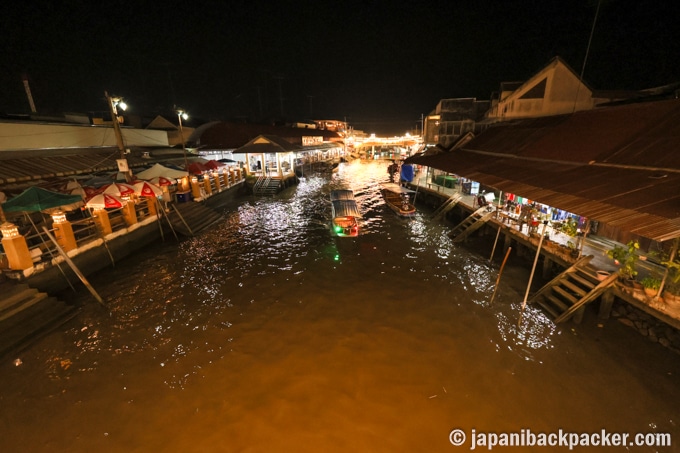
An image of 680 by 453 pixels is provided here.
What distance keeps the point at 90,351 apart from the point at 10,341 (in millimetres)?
2150

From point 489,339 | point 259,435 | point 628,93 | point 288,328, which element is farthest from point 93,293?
point 628,93

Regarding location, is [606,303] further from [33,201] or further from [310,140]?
[310,140]

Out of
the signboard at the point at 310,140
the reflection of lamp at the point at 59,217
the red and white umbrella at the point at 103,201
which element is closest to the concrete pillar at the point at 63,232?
the reflection of lamp at the point at 59,217

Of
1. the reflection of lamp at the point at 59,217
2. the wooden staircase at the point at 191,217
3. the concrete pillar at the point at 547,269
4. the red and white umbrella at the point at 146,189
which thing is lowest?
the concrete pillar at the point at 547,269

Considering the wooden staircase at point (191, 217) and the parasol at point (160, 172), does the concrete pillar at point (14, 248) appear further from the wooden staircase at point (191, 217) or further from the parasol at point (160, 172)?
the parasol at point (160, 172)

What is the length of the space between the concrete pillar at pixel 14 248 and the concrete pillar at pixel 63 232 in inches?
64.1

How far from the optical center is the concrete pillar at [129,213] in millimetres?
15570

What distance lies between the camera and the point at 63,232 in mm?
11945

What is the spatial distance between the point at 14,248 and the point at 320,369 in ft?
37.8

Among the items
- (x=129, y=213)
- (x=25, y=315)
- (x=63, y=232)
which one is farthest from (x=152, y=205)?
(x=25, y=315)

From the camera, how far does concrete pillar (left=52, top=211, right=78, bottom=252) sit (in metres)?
11.7

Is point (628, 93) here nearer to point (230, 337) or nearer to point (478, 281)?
point (478, 281)

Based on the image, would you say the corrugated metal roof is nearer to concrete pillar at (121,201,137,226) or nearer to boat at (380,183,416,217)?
boat at (380,183,416,217)

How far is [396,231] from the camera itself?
19.2m
